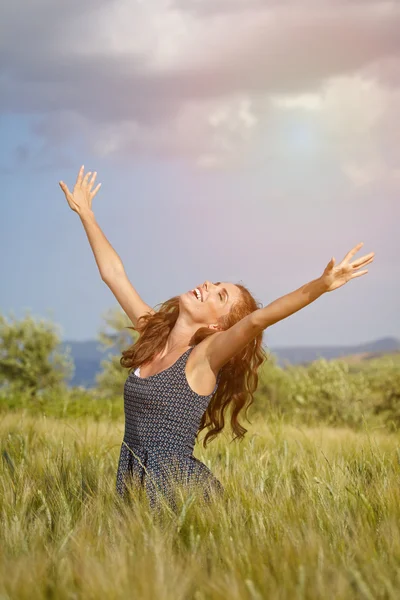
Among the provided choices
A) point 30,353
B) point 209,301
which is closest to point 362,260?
point 209,301

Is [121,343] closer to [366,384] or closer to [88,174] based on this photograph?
[366,384]

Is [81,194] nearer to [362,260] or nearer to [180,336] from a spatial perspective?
[180,336]

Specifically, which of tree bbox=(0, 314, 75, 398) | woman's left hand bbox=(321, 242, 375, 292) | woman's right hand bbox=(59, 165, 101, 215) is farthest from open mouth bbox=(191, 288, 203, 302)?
tree bbox=(0, 314, 75, 398)

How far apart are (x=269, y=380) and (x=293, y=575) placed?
11175 millimetres

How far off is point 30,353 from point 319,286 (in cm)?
1877

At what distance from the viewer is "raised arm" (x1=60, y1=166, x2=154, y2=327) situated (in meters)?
5.00

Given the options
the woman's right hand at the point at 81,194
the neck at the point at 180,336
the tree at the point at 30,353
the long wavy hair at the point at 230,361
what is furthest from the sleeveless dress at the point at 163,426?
the tree at the point at 30,353

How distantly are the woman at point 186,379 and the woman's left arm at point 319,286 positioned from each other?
10 millimetres

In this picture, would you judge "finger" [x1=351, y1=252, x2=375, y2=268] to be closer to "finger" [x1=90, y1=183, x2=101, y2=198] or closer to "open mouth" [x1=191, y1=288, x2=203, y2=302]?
"open mouth" [x1=191, y1=288, x2=203, y2=302]

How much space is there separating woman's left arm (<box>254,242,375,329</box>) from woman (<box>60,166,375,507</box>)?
0.01 meters

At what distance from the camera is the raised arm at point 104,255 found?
16.4 ft

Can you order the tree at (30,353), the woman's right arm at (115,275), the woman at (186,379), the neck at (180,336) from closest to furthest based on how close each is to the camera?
the woman at (186,379) → the neck at (180,336) → the woman's right arm at (115,275) → the tree at (30,353)

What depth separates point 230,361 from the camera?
4.45m

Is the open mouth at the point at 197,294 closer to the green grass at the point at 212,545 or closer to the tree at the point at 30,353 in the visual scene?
the green grass at the point at 212,545
